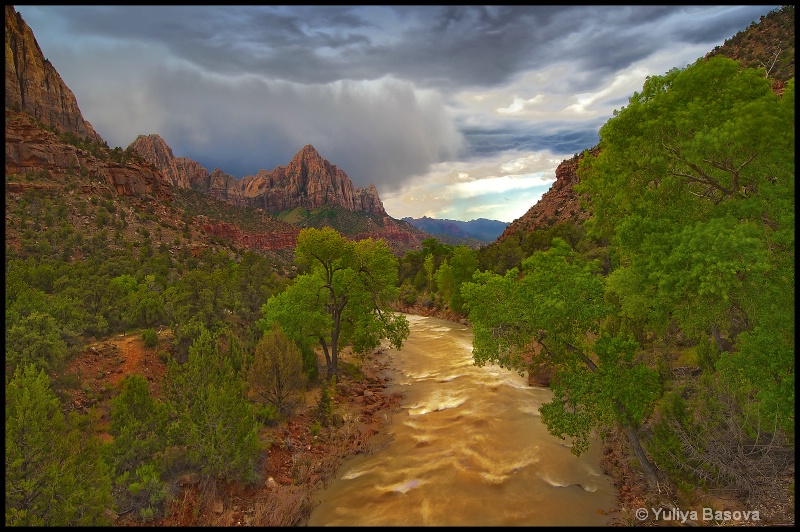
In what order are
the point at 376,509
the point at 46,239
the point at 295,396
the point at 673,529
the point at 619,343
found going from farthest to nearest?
the point at 46,239 < the point at 295,396 < the point at 376,509 < the point at 619,343 < the point at 673,529

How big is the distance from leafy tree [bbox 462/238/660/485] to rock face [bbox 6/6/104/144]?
80.6m

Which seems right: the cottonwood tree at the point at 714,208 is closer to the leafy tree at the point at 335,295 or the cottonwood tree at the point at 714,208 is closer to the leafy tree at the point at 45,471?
the leafy tree at the point at 335,295

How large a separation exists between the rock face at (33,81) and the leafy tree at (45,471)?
75819mm

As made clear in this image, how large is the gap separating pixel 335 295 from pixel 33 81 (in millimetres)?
85356

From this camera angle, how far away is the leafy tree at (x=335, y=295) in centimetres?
2100

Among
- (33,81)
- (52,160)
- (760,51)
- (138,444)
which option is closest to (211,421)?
(138,444)

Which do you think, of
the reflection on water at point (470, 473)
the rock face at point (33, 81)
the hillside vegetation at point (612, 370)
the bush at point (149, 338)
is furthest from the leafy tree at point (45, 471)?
the rock face at point (33, 81)

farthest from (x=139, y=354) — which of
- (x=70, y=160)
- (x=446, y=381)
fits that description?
(x=70, y=160)

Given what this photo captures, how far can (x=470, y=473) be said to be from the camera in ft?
43.9

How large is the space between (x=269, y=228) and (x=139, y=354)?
94778 millimetres

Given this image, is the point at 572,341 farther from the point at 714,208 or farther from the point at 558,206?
the point at 558,206

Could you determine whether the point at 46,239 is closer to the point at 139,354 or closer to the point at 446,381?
the point at 139,354

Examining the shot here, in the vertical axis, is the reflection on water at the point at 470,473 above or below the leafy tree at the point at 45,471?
below

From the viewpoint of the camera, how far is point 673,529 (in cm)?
956
